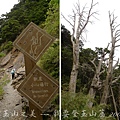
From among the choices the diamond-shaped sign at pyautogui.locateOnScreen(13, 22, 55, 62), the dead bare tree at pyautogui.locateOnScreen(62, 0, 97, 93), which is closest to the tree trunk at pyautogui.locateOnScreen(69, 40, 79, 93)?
the dead bare tree at pyautogui.locateOnScreen(62, 0, 97, 93)

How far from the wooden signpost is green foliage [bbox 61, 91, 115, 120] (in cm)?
48

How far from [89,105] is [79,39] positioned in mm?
586

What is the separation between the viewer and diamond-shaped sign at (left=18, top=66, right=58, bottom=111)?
1241mm

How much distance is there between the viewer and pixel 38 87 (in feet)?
4.07

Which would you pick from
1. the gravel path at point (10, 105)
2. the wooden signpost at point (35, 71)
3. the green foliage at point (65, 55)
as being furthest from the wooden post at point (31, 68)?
the green foliage at point (65, 55)

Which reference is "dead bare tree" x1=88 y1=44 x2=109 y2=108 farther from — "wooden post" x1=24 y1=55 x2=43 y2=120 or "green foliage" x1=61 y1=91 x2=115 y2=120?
"wooden post" x1=24 y1=55 x2=43 y2=120

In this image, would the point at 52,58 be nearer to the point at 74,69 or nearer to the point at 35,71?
the point at 74,69

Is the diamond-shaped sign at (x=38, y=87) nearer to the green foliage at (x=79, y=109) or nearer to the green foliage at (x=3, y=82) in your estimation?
the green foliage at (x=79, y=109)

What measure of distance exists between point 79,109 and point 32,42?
0.76 m

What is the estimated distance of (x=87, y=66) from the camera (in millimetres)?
1908

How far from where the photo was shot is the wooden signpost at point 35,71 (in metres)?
1.24

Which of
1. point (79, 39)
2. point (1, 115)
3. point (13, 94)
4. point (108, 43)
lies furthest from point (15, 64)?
point (108, 43)

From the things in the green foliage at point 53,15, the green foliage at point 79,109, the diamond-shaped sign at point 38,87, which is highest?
the green foliage at point 53,15

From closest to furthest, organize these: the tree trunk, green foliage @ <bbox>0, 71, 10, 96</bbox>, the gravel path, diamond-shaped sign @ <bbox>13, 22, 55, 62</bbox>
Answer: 1. diamond-shaped sign @ <bbox>13, 22, 55, 62</bbox>
2. the gravel path
3. green foliage @ <bbox>0, 71, 10, 96</bbox>
4. the tree trunk
